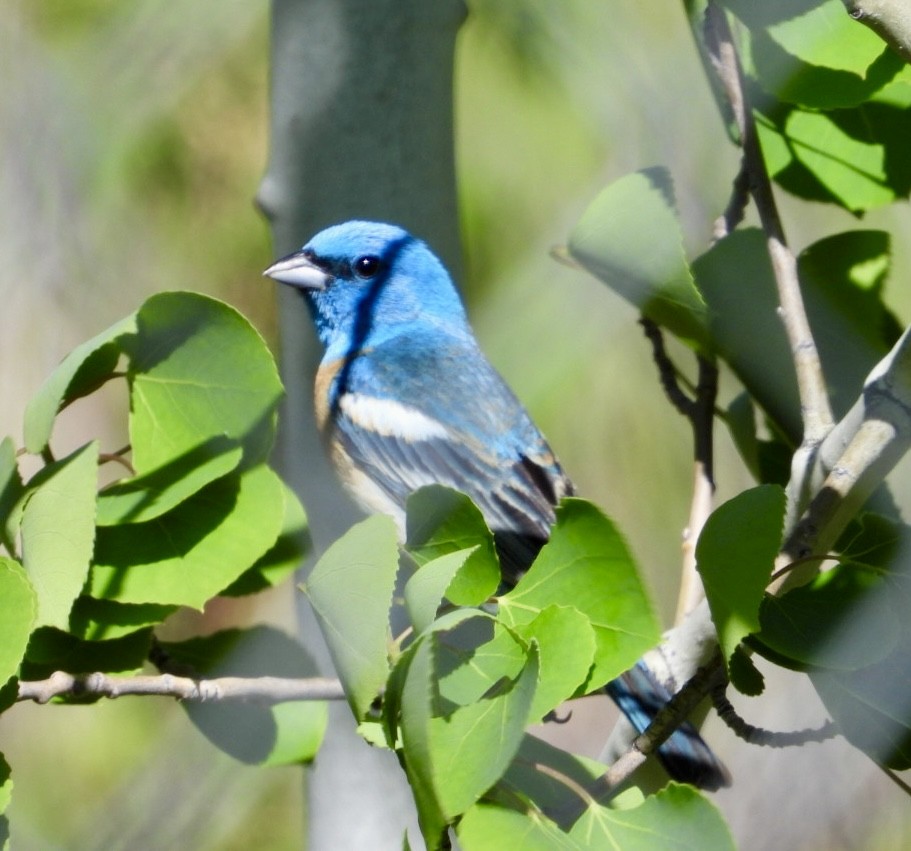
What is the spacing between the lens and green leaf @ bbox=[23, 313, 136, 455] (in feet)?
2.70

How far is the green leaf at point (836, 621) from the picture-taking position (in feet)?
2.51

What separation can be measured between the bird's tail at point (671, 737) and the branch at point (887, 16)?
540 mm

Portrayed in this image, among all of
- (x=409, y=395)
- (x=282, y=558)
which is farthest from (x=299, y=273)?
(x=282, y=558)

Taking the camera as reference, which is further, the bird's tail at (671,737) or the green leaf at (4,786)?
the bird's tail at (671,737)

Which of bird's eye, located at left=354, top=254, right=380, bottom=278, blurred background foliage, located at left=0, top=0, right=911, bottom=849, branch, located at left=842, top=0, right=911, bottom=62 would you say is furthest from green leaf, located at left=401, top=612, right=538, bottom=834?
blurred background foliage, located at left=0, top=0, right=911, bottom=849

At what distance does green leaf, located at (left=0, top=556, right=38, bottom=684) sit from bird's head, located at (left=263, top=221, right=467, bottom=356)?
601mm

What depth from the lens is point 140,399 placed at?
89cm

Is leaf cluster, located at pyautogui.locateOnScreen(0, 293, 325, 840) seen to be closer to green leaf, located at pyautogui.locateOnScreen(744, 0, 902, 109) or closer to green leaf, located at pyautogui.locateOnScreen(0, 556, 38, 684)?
→ green leaf, located at pyautogui.locateOnScreen(0, 556, 38, 684)

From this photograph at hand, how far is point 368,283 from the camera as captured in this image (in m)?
1.63

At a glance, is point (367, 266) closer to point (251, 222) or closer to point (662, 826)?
point (251, 222)

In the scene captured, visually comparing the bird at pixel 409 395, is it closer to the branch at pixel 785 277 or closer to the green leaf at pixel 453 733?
the branch at pixel 785 277

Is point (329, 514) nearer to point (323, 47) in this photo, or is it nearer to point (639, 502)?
point (323, 47)

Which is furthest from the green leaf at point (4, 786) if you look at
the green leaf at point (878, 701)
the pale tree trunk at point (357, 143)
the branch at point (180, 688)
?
the green leaf at point (878, 701)

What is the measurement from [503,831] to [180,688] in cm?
32
